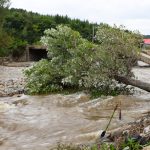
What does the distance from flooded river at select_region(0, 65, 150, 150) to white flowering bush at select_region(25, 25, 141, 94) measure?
0.86 m

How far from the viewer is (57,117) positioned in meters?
14.2

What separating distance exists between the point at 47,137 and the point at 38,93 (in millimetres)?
8557

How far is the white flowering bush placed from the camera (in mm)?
17328

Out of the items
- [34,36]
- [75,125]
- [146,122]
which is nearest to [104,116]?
[75,125]

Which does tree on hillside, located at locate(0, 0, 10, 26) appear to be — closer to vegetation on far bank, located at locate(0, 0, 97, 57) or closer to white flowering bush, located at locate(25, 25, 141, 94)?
vegetation on far bank, located at locate(0, 0, 97, 57)

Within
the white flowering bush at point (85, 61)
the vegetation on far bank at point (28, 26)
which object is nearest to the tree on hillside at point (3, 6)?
the vegetation on far bank at point (28, 26)

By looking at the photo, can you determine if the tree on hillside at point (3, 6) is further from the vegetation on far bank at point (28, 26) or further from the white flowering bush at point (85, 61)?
the white flowering bush at point (85, 61)

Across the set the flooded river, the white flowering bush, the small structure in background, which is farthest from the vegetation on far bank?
the flooded river

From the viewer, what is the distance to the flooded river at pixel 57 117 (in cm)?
1096

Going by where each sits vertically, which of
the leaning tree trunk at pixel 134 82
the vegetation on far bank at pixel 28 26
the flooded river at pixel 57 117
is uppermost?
the vegetation on far bank at pixel 28 26

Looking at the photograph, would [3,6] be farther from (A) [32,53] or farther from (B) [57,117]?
(B) [57,117]

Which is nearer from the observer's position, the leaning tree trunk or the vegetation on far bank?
the leaning tree trunk

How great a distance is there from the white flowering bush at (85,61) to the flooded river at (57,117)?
861 mm

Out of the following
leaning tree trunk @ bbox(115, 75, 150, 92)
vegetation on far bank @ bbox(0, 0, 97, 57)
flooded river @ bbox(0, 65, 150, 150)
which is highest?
vegetation on far bank @ bbox(0, 0, 97, 57)
